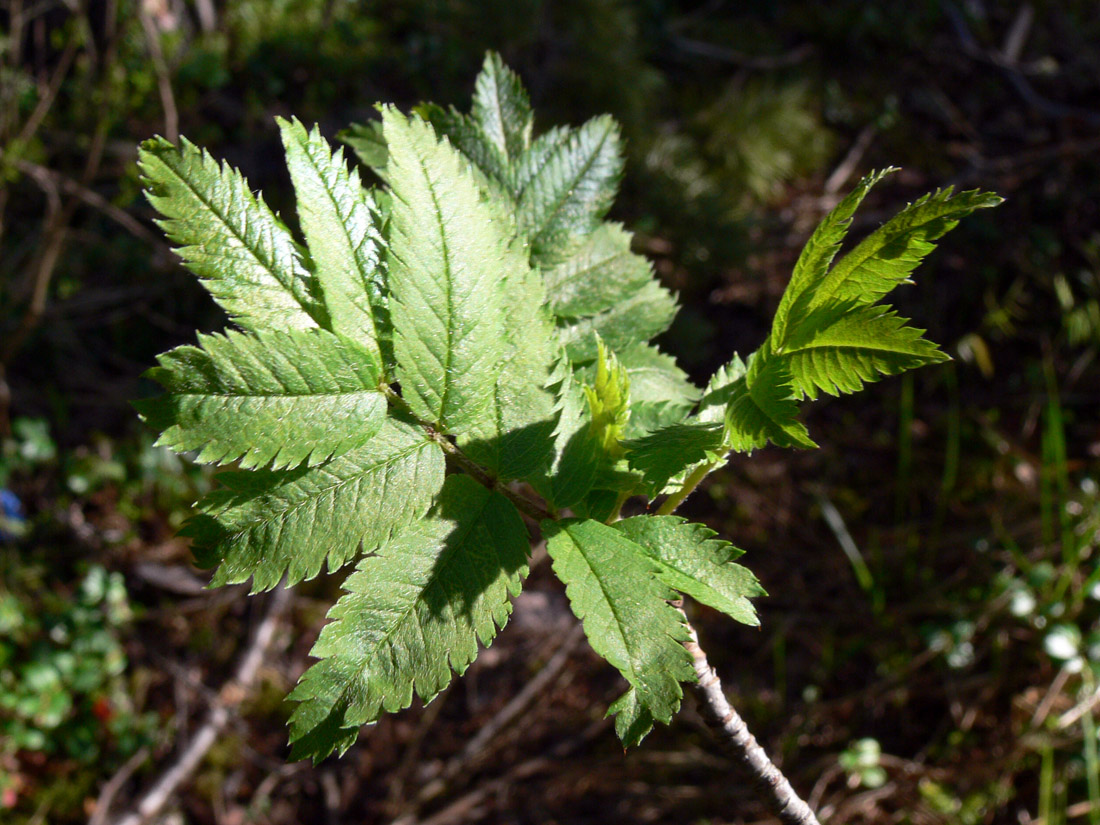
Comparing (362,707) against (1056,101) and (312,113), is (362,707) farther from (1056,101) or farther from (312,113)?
(1056,101)

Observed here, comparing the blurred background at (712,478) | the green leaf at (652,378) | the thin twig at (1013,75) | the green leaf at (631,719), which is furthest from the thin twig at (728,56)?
the green leaf at (631,719)

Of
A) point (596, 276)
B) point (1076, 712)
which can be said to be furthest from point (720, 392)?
point (1076, 712)

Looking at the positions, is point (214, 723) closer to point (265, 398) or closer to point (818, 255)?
point (265, 398)

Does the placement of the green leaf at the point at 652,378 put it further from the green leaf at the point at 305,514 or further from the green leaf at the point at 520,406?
the green leaf at the point at 305,514

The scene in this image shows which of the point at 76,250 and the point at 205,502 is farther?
the point at 76,250

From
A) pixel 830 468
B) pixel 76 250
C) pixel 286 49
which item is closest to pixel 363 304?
pixel 830 468

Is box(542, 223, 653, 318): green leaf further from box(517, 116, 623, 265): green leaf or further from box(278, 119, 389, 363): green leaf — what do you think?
box(278, 119, 389, 363): green leaf
